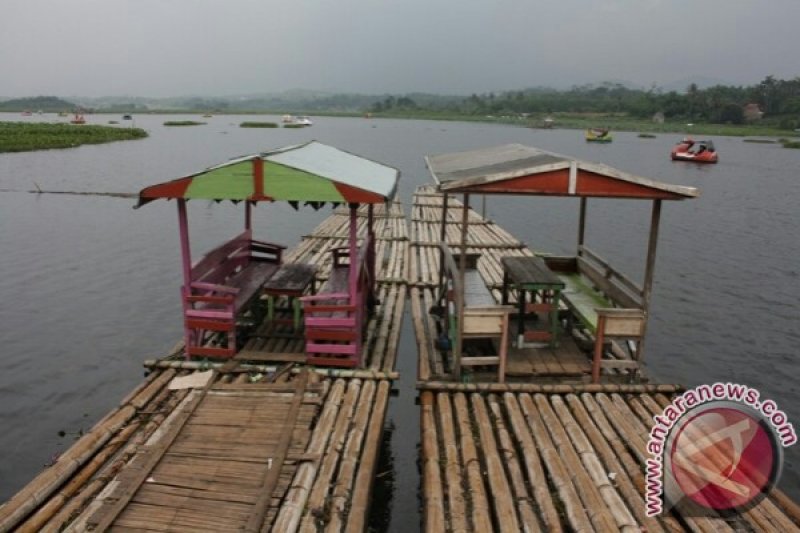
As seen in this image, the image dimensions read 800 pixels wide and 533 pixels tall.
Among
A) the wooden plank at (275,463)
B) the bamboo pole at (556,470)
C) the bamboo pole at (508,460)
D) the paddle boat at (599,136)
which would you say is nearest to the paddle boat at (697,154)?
the paddle boat at (599,136)

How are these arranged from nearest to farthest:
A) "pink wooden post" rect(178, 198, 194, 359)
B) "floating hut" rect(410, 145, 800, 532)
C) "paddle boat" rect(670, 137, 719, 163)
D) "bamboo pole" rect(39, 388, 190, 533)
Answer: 1. "bamboo pole" rect(39, 388, 190, 533)
2. "floating hut" rect(410, 145, 800, 532)
3. "pink wooden post" rect(178, 198, 194, 359)
4. "paddle boat" rect(670, 137, 719, 163)

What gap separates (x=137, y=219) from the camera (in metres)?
25.2

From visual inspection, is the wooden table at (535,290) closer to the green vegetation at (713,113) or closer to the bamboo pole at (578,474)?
the bamboo pole at (578,474)

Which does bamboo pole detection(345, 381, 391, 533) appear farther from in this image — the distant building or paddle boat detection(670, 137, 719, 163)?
the distant building

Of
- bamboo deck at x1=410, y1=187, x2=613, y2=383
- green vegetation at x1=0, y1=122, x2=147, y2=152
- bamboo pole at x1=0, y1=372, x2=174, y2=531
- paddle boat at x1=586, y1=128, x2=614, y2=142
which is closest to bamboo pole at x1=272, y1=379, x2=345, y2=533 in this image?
bamboo deck at x1=410, y1=187, x2=613, y2=383

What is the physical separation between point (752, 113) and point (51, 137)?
111992 mm

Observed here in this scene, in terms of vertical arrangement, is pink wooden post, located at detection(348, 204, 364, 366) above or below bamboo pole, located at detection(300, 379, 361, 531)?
above

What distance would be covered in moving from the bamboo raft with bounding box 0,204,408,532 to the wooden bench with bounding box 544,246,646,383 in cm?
305

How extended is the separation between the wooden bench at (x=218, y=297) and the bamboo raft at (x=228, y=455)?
41 centimetres

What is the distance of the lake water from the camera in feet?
31.0

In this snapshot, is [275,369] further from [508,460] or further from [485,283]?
[485,283]

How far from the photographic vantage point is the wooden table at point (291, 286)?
962 cm

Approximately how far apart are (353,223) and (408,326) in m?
5.59

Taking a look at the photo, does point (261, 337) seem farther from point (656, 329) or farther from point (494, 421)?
point (656, 329)
